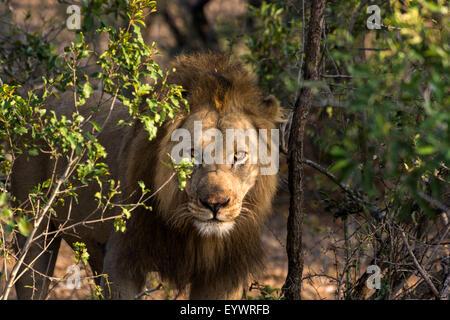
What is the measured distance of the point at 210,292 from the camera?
4469 mm

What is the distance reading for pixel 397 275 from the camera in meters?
4.34

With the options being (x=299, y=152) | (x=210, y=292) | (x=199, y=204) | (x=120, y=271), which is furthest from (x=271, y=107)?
(x=120, y=271)

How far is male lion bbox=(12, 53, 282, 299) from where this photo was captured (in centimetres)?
382

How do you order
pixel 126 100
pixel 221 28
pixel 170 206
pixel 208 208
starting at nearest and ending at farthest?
1. pixel 126 100
2. pixel 208 208
3. pixel 170 206
4. pixel 221 28

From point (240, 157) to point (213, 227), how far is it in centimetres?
46

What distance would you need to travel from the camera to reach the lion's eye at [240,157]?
3.89 meters

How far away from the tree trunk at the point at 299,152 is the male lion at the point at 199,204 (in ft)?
0.61

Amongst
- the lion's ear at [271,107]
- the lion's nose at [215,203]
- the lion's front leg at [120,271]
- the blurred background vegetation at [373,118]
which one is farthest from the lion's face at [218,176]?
the lion's front leg at [120,271]

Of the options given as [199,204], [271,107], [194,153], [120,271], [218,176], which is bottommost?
[120,271]

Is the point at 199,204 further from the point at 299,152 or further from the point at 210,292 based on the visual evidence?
the point at 210,292

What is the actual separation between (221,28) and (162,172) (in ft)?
18.4

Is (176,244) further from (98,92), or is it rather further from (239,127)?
(98,92)

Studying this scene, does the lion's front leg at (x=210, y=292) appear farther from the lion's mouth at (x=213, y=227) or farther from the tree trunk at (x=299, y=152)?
the lion's mouth at (x=213, y=227)
